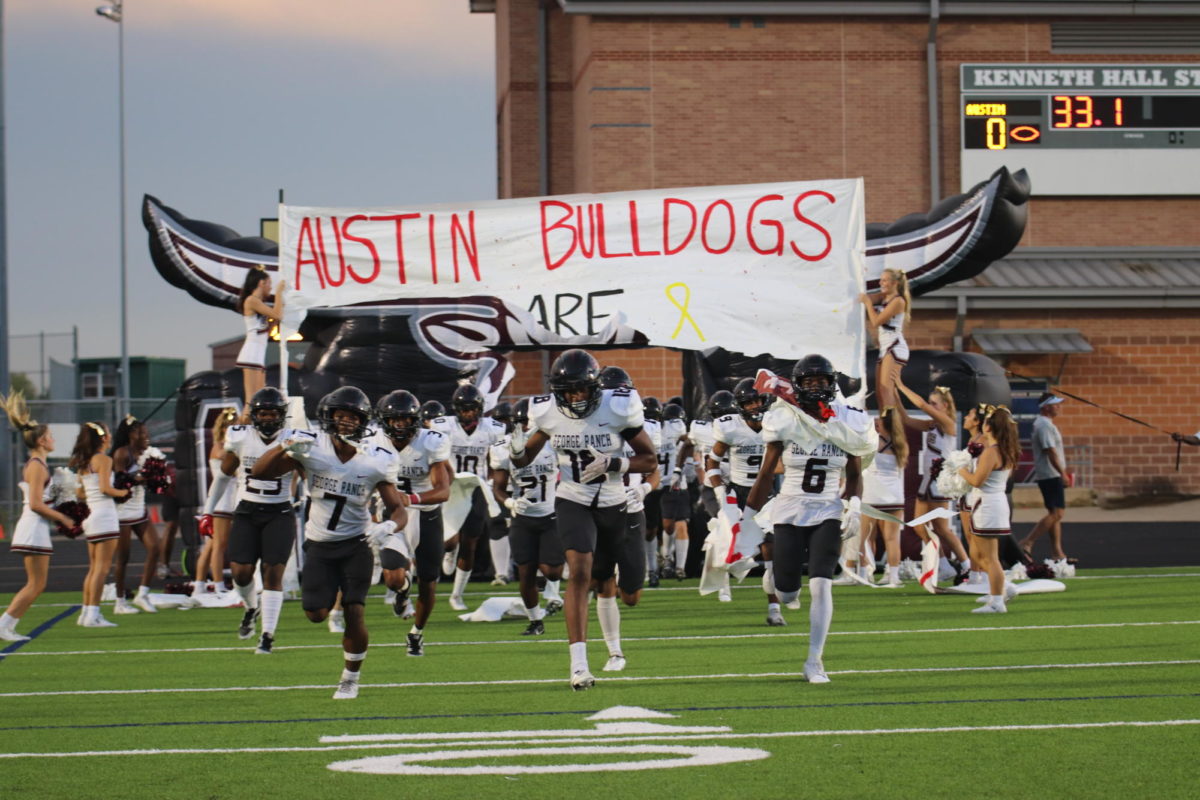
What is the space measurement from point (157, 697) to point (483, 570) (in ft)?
28.2

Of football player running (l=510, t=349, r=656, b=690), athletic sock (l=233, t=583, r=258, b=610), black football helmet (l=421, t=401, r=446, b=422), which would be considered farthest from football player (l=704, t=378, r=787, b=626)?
football player running (l=510, t=349, r=656, b=690)

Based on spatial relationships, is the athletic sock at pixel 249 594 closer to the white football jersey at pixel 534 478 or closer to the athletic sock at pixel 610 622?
the white football jersey at pixel 534 478

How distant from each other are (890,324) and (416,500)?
21.1 feet

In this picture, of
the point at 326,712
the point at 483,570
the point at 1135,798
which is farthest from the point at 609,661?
the point at 483,570

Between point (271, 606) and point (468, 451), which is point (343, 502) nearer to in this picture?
point (271, 606)

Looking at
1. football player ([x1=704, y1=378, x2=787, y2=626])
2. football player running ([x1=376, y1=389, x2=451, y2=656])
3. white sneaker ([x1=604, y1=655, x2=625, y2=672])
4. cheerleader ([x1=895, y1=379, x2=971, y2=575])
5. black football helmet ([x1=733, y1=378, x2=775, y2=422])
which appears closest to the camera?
white sneaker ([x1=604, y1=655, x2=625, y2=672])

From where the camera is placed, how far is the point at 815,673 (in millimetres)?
8508

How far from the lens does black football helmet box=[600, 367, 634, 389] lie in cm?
904

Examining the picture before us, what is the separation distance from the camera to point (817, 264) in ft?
49.7

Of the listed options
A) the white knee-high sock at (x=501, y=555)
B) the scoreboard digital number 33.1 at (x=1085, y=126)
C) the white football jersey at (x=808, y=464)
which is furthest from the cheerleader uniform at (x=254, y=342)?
the scoreboard digital number 33.1 at (x=1085, y=126)

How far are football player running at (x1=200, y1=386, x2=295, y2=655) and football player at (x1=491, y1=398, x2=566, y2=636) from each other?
1597mm

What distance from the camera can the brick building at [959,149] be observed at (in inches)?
1160

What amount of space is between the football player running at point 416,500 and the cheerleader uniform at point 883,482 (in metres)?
4.76

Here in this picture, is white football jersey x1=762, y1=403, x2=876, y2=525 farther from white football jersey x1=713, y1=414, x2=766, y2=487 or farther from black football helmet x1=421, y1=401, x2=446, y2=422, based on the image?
black football helmet x1=421, y1=401, x2=446, y2=422
